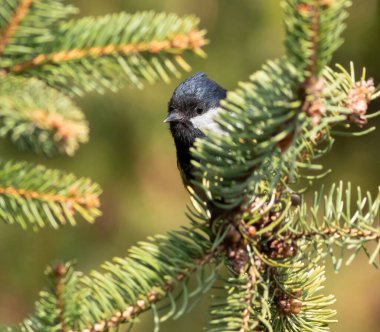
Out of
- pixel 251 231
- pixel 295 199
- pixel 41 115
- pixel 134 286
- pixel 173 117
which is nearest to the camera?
pixel 41 115

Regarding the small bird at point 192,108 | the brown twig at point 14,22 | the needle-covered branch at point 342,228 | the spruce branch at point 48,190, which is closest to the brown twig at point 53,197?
the spruce branch at point 48,190

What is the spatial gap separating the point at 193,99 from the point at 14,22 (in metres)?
1.74

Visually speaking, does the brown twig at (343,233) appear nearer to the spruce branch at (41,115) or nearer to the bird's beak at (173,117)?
the spruce branch at (41,115)

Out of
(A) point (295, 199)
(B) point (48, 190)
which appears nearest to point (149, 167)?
(A) point (295, 199)

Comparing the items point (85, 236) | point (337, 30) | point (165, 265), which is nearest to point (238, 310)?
point (165, 265)

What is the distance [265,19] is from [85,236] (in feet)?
5.15

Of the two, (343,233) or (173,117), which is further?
(173,117)

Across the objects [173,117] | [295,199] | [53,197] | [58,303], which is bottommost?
[58,303]

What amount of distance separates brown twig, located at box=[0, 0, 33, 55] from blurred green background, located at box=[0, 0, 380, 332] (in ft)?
7.91

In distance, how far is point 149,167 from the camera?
350cm

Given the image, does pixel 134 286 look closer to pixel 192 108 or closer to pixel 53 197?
pixel 53 197

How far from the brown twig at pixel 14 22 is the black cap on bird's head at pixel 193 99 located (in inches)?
66.9

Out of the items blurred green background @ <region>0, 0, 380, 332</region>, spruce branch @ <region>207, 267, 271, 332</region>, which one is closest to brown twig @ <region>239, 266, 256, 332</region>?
spruce branch @ <region>207, 267, 271, 332</region>

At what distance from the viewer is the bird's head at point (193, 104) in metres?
2.68
